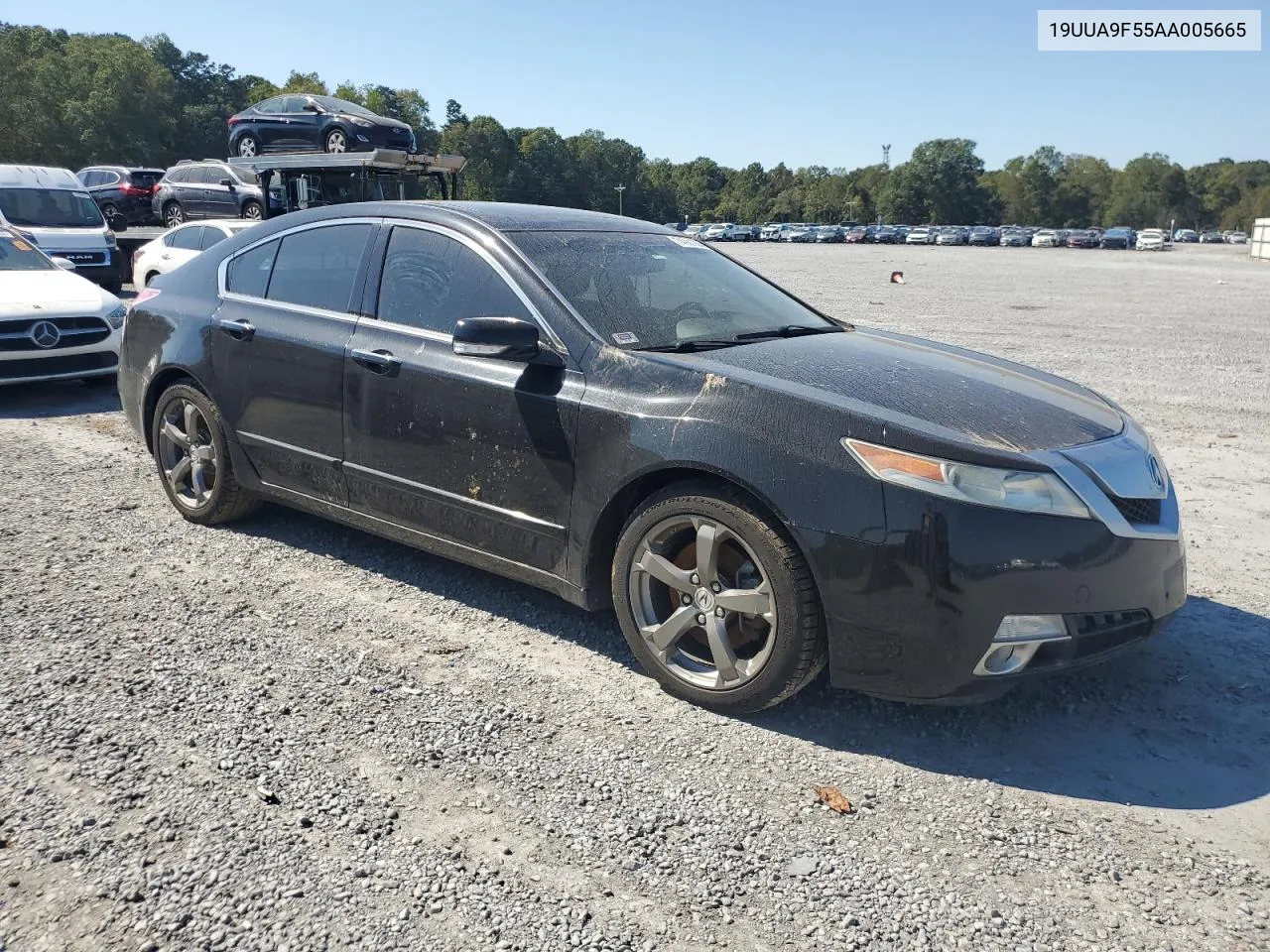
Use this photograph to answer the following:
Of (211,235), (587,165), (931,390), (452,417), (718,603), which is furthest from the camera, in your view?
(587,165)

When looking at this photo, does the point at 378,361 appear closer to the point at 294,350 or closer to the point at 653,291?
the point at 294,350

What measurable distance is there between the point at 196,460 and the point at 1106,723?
4.49 meters

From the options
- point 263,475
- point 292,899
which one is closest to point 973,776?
point 292,899

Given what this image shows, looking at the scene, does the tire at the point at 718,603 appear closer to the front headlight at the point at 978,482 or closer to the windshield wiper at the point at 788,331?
the front headlight at the point at 978,482

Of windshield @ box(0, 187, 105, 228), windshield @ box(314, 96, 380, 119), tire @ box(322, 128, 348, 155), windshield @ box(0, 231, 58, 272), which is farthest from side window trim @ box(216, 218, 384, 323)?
windshield @ box(314, 96, 380, 119)

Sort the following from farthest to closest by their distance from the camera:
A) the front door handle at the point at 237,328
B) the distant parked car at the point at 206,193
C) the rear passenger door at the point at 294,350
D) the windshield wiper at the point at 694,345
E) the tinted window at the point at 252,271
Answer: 1. the distant parked car at the point at 206,193
2. the tinted window at the point at 252,271
3. the front door handle at the point at 237,328
4. the rear passenger door at the point at 294,350
5. the windshield wiper at the point at 694,345

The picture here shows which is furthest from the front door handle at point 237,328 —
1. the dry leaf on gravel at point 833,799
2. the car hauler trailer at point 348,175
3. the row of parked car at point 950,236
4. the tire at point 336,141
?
the row of parked car at point 950,236

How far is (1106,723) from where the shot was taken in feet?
11.2

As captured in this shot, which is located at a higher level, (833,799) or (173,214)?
(173,214)

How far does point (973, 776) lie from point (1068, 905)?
62 cm

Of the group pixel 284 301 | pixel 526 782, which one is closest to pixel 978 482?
pixel 526 782

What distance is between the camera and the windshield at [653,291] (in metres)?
3.94

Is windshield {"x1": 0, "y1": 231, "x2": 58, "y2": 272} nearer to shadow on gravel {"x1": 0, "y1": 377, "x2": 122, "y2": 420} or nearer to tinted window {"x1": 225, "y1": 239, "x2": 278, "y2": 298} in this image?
shadow on gravel {"x1": 0, "y1": 377, "x2": 122, "y2": 420}

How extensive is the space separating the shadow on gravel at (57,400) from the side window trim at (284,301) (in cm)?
414
